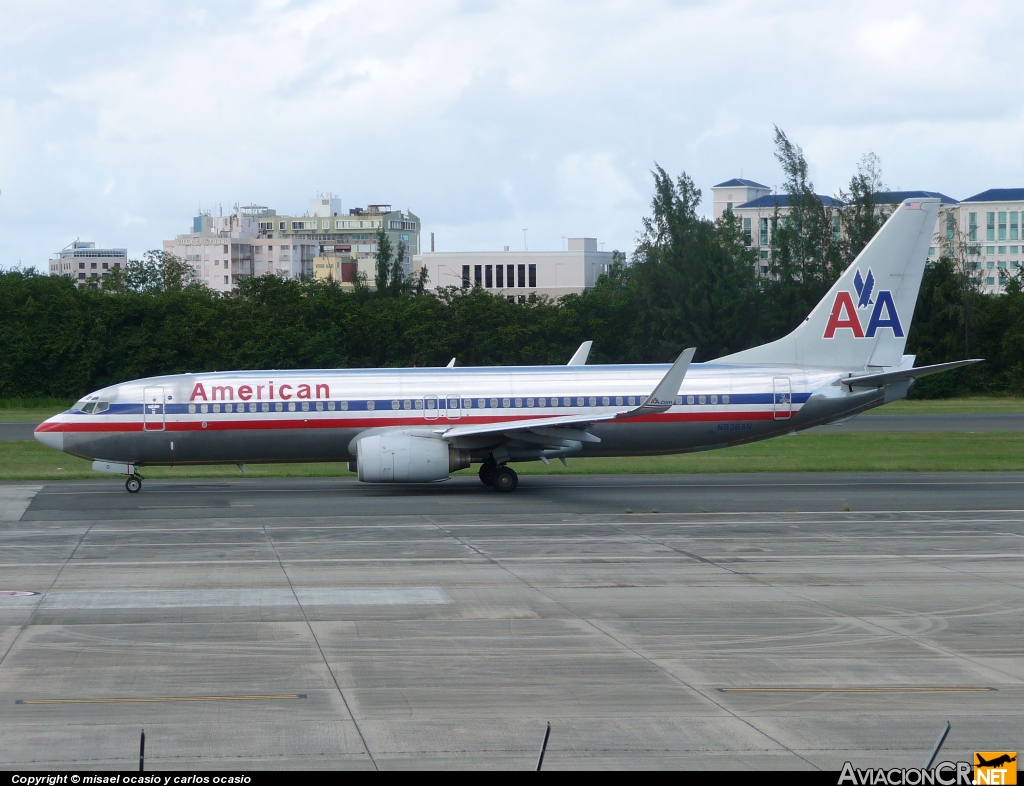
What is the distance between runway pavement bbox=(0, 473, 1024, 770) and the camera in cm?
1049

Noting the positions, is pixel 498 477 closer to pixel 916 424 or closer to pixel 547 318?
pixel 916 424

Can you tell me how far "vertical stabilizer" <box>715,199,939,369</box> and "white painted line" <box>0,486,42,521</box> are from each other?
21.1m

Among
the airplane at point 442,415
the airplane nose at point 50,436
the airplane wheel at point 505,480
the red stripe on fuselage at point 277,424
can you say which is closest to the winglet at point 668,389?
the airplane at point 442,415

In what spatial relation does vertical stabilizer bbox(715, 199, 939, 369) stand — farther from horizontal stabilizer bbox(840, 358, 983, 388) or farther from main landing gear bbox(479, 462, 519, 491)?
main landing gear bbox(479, 462, 519, 491)

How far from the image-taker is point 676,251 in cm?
9125

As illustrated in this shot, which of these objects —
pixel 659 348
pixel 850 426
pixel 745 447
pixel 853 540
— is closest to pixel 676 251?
pixel 659 348

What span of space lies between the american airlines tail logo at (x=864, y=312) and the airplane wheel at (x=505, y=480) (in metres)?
10.9

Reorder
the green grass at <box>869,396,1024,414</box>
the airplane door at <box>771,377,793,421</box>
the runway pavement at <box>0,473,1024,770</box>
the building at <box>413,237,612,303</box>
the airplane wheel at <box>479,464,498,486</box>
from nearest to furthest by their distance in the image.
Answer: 1. the runway pavement at <box>0,473,1024,770</box>
2. the airplane wheel at <box>479,464,498,486</box>
3. the airplane door at <box>771,377,793,421</box>
4. the green grass at <box>869,396,1024,414</box>
5. the building at <box>413,237,612,303</box>

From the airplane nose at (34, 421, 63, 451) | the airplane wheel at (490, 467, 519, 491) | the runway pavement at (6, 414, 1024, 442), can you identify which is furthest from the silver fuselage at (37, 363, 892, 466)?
the runway pavement at (6, 414, 1024, 442)

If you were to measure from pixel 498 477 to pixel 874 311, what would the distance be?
12960 mm

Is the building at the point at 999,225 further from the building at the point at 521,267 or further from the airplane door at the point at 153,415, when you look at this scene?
the airplane door at the point at 153,415

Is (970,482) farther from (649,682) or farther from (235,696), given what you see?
(235,696)

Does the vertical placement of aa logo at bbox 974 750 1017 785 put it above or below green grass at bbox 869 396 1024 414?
above

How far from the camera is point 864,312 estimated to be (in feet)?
116
